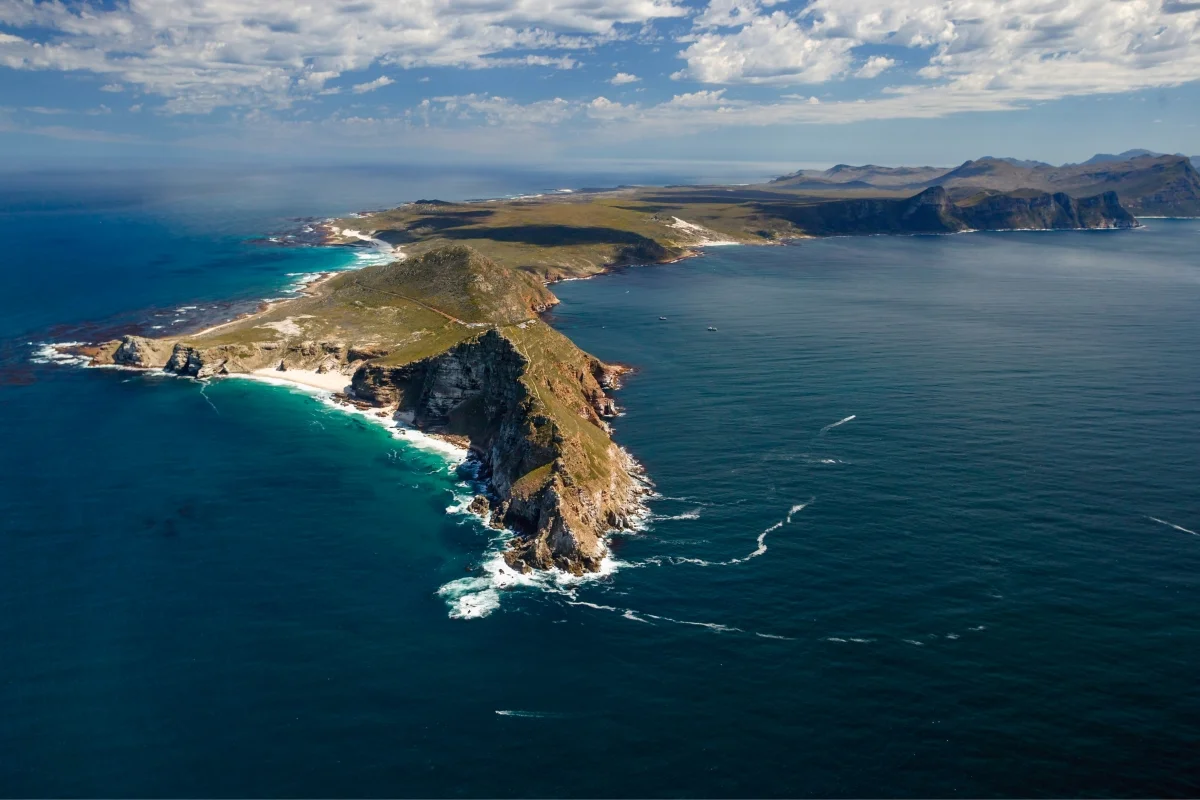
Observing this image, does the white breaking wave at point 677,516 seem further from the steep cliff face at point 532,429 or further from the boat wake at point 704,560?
the boat wake at point 704,560

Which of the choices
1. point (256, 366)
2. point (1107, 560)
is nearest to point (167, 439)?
point (256, 366)

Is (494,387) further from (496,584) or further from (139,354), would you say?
(139,354)

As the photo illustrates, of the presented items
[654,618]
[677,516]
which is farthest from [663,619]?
[677,516]

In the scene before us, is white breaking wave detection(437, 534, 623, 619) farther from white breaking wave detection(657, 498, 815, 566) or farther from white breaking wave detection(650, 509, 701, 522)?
white breaking wave detection(650, 509, 701, 522)

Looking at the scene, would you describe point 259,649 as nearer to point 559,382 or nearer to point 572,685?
point 572,685

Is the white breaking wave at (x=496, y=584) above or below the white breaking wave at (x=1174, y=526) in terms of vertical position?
below

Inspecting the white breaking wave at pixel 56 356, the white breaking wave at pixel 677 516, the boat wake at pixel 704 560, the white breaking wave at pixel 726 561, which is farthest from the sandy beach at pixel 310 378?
the white breaking wave at pixel 726 561

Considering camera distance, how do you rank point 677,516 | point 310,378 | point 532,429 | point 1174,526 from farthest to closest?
point 310,378, point 532,429, point 677,516, point 1174,526

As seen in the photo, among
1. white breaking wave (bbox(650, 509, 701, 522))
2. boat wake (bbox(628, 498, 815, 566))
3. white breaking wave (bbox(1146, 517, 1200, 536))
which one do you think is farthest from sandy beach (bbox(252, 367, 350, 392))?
white breaking wave (bbox(1146, 517, 1200, 536))
